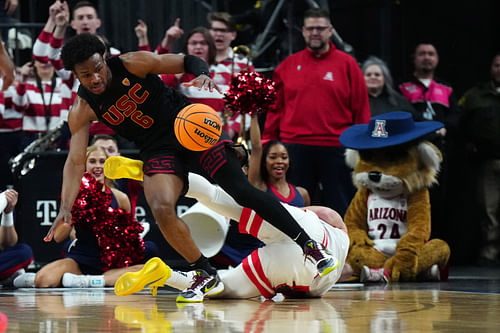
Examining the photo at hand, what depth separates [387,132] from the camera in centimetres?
643

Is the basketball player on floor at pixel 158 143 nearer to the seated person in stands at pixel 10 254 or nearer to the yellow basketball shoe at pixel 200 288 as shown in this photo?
the yellow basketball shoe at pixel 200 288

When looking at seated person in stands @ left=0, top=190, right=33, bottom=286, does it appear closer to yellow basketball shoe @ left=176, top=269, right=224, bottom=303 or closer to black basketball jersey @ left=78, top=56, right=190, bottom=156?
black basketball jersey @ left=78, top=56, right=190, bottom=156

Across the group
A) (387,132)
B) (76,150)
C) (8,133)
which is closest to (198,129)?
(76,150)

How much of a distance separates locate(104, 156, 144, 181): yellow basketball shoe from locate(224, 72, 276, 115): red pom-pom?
1.63 metres

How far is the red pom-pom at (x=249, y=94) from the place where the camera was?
6.07m

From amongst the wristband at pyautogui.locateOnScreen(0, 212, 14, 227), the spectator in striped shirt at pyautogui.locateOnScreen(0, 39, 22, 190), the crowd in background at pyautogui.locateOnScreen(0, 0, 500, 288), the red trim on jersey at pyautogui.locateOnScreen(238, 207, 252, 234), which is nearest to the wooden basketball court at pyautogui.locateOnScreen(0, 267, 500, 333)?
the red trim on jersey at pyautogui.locateOnScreen(238, 207, 252, 234)

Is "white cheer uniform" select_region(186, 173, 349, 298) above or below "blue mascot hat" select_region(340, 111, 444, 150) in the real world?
below

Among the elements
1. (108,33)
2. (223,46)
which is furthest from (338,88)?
(108,33)

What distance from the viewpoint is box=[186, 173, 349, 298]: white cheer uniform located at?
14.6 feet

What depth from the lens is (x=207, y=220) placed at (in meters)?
6.52

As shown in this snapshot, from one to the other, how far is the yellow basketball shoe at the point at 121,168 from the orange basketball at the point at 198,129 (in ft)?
1.06

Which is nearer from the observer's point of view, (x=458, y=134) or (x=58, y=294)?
(x=58, y=294)

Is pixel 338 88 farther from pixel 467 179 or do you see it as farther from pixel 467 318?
pixel 467 318

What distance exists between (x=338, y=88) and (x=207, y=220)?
5.15ft
